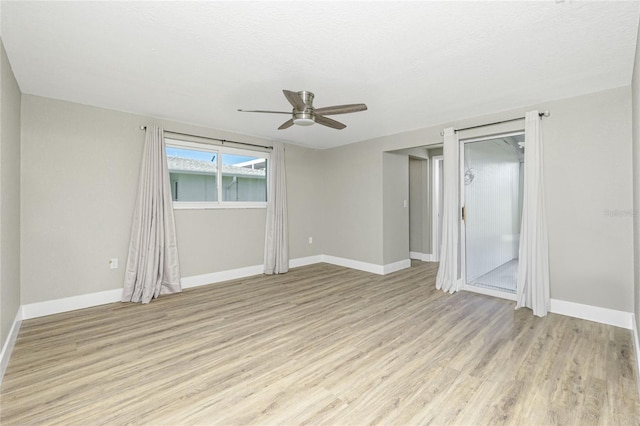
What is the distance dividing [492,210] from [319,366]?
11.1 feet

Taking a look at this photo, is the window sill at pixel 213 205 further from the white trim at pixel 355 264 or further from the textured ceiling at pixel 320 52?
the white trim at pixel 355 264

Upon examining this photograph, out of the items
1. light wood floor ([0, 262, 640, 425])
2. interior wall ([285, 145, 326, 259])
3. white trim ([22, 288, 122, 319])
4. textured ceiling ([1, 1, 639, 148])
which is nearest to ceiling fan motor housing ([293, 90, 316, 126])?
textured ceiling ([1, 1, 639, 148])

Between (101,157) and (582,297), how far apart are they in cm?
591

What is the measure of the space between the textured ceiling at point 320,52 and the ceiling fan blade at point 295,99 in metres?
0.25

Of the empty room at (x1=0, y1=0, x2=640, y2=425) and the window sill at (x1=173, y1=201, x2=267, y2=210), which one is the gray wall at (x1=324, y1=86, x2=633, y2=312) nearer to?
the empty room at (x1=0, y1=0, x2=640, y2=425)

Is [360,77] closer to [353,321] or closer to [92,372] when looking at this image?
[353,321]

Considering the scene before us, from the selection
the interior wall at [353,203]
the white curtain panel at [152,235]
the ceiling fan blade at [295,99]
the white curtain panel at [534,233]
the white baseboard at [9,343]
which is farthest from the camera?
the interior wall at [353,203]

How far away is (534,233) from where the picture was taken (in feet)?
11.1

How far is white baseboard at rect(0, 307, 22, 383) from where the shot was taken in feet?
7.15

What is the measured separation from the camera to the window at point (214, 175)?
4367 mm

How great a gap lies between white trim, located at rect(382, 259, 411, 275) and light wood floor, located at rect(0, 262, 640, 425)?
4.97ft

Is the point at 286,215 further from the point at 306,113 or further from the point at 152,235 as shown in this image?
the point at 306,113

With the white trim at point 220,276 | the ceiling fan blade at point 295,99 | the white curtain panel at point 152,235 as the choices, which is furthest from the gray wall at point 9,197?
the ceiling fan blade at point 295,99

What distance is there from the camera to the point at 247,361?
2.34 m
